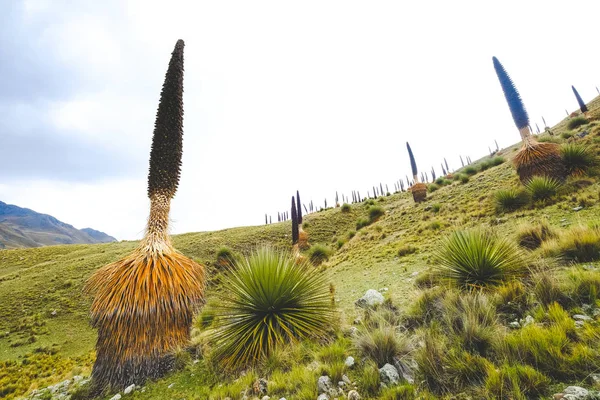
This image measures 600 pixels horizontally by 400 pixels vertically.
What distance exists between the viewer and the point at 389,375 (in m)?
3.18

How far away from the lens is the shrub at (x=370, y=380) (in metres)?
3.09

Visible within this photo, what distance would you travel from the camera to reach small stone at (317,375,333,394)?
3305 mm

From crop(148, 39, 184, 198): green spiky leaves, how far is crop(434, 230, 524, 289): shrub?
23.3 ft

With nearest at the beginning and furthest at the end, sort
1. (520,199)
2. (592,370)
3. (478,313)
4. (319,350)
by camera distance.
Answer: (592,370)
(478,313)
(319,350)
(520,199)

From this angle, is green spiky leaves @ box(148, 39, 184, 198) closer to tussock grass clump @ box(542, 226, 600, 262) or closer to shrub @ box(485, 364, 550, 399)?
shrub @ box(485, 364, 550, 399)

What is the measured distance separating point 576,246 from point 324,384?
5462 mm

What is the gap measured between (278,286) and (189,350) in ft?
9.07

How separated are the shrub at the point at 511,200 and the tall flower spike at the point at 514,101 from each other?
3658 millimetres

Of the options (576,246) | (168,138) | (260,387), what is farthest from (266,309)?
(576,246)

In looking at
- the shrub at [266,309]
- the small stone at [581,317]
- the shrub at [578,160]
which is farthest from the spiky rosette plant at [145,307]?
the shrub at [578,160]

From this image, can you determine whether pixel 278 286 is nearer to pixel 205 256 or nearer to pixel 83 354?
pixel 83 354

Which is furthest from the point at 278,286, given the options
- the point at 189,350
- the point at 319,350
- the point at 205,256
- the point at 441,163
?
the point at 441,163

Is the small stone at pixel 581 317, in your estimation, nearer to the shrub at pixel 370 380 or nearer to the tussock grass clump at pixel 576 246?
the tussock grass clump at pixel 576 246

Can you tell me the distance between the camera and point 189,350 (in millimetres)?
5875
